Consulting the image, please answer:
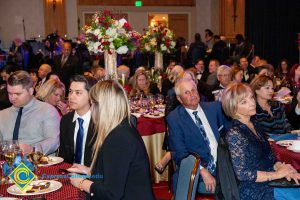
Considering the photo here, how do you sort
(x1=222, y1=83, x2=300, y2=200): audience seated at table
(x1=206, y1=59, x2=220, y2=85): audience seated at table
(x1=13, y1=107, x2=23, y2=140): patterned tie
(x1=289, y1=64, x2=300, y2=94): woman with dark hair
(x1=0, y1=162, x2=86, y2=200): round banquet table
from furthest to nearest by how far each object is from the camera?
(x1=206, y1=59, x2=220, y2=85): audience seated at table, (x1=289, y1=64, x2=300, y2=94): woman with dark hair, (x1=13, y1=107, x2=23, y2=140): patterned tie, (x1=222, y1=83, x2=300, y2=200): audience seated at table, (x1=0, y1=162, x2=86, y2=200): round banquet table

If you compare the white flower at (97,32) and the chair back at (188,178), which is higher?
the white flower at (97,32)

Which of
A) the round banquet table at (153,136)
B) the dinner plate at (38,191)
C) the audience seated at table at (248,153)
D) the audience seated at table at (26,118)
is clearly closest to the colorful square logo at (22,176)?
the dinner plate at (38,191)

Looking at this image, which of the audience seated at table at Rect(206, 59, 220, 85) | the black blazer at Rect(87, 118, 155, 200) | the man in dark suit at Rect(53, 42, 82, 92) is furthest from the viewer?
the man in dark suit at Rect(53, 42, 82, 92)

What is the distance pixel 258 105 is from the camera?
4441 mm

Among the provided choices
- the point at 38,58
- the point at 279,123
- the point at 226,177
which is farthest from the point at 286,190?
the point at 38,58

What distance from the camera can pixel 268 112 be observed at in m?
4.43

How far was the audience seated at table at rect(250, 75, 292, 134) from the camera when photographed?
14.4 feet

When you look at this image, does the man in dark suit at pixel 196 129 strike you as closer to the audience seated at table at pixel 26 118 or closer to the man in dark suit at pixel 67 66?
the audience seated at table at pixel 26 118

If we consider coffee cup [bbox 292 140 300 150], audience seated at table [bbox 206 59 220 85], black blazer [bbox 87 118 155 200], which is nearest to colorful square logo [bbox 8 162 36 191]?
black blazer [bbox 87 118 155 200]

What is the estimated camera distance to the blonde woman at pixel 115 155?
2.30m

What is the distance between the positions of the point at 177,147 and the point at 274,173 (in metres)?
1.03

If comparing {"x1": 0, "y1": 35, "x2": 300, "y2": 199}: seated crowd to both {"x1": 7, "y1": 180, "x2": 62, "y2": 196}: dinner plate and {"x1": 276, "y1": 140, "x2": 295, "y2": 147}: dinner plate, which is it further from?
{"x1": 276, "y1": 140, "x2": 295, "y2": 147}: dinner plate

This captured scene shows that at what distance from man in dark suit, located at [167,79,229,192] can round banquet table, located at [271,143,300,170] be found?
53 centimetres

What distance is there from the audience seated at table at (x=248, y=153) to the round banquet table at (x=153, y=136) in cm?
233
